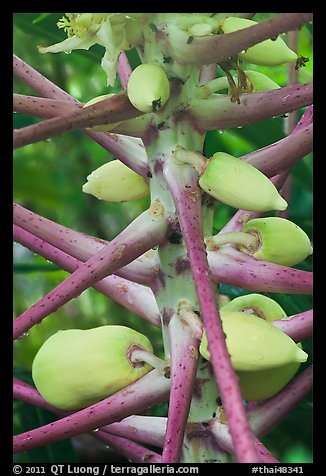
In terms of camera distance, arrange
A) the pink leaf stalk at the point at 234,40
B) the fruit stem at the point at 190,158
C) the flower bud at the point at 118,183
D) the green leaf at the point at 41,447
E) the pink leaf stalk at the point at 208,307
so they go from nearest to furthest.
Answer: the pink leaf stalk at the point at 208,307 < the pink leaf stalk at the point at 234,40 < the fruit stem at the point at 190,158 < the flower bud at the point at 118,183 < the green leaf at the point at 41,447

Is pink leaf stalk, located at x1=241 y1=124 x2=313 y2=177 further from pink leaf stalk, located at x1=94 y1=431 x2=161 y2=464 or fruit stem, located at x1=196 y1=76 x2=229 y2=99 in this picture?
pink leaf stalk, located at x1=94 y1=431 x2=161 y2=464

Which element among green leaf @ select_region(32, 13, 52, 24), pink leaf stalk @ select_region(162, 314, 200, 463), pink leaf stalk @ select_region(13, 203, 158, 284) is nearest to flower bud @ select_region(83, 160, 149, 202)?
pink leaf stalk @ select_region(13, 203, 158, 284)

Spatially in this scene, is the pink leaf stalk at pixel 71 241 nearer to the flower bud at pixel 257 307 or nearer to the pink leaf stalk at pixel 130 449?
the flower bud at pixel 257 307

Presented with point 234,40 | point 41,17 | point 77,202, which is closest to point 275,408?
point 234,40

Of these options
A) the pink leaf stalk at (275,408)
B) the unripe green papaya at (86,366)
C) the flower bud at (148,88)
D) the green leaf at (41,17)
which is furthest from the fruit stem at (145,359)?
the green leaf at (41,17)

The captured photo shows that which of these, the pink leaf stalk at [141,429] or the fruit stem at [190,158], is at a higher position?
the fruit stem at [190,158]

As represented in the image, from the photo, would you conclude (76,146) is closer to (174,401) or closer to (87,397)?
(87,397)
